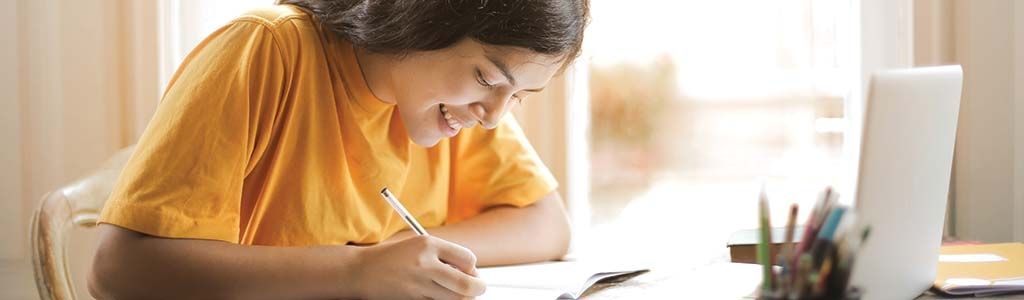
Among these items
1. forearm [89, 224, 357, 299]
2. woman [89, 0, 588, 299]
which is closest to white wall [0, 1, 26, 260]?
woman [89, 0, 588, 299]

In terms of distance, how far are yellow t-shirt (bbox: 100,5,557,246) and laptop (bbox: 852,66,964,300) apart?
622mm

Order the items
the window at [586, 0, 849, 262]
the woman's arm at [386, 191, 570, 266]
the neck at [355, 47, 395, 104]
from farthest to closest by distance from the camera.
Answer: the window at [586, 0, 849, 262] < the woman's arm at [386, 191, 570, 266] < the neck at [355, 47, 395, 104]

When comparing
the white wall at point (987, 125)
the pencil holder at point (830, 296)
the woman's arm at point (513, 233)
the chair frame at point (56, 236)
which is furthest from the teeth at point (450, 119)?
the white wall at point (987, 125)

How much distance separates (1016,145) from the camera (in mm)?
1736

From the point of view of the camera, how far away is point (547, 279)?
125cm

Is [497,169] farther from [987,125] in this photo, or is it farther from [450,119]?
[987,125]

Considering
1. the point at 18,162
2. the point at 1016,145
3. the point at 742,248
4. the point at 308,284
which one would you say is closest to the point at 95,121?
the point at 18,162

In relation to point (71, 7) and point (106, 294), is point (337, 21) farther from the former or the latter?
point (71, 7)

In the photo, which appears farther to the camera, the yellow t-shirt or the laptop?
the yellow t-shirt

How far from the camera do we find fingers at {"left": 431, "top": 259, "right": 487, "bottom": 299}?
1.08 metres

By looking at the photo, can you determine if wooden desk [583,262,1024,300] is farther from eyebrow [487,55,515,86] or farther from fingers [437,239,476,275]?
eyebrow [487,55,515,86]

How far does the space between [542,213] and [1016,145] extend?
0.79 m

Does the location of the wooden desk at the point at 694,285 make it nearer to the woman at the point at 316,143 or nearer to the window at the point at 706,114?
the woman at the point at 316,143

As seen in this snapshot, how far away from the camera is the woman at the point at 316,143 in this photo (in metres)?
1.09
